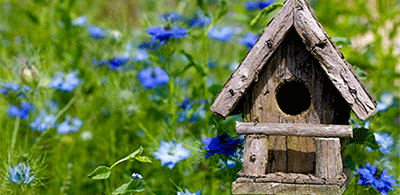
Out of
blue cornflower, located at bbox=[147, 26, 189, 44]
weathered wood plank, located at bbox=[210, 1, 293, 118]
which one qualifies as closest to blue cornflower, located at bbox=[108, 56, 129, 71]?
blue cornflower, located at bbox=[147, 26, 189, 44]

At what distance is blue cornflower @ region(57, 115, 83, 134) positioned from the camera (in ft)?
8.79

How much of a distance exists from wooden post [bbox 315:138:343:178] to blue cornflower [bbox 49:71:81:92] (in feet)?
5.32

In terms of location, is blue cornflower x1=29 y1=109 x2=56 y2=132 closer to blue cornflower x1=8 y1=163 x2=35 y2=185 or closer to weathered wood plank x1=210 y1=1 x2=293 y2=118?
blue cornflower x1=8 y1=163 x2=35 y2=185

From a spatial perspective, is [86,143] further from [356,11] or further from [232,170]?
[356,11]

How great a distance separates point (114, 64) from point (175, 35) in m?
0.72

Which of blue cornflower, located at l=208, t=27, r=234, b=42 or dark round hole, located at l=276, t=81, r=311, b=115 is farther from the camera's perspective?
blue cornflower, located at l=208, t=27, r=234, b=42

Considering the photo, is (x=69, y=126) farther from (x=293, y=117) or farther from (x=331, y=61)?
(x=331, y=61)

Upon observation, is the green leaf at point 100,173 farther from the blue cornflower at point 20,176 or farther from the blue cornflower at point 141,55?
the blue cornflower at point 141,55

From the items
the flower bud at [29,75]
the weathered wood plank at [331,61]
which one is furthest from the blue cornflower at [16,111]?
the weathered wood plank at [331,61]

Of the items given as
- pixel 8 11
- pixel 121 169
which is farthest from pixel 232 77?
pixel 8 11

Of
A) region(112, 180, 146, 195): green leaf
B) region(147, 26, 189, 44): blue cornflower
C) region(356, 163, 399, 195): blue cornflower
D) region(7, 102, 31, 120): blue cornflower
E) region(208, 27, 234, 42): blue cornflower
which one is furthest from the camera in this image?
region(208, 27, 234, 42): blue cornflower

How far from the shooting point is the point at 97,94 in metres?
3.19

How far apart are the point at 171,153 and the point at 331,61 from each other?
97cm

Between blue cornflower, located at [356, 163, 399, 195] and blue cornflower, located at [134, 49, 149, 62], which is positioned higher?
blue cornflower, located at [134, 49, 149, 62]
